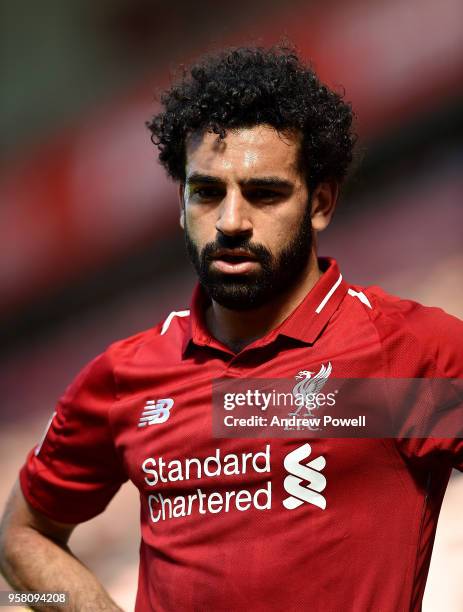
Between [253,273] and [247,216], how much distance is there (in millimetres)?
103

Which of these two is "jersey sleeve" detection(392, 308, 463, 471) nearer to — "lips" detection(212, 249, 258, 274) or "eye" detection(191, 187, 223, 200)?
"lips" detection(212, 249, 258, 274)

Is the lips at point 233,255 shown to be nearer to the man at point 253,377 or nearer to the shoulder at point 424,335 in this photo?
the man at point 253,377

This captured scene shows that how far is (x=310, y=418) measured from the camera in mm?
1745

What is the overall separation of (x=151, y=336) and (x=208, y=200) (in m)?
0.34

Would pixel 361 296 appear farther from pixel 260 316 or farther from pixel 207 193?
pixel 207 193

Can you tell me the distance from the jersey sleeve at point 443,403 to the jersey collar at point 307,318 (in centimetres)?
18

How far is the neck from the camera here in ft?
6.19

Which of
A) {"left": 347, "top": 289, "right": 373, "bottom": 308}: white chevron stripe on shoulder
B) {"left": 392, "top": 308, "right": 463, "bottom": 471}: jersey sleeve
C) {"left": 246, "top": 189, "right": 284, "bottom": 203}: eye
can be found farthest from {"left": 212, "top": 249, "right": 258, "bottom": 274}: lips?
{"left": 392, "top": 308, "right": 463, "bottom": 471}: jersey sleeve

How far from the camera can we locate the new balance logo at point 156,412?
6.05 ft

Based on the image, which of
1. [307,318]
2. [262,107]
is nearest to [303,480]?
[307,318]

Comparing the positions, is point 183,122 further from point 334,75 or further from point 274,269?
point 334,75

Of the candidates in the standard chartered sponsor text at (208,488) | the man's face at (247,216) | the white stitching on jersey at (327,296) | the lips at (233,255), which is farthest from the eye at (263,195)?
the standard chartered sponsor text at (208,488)

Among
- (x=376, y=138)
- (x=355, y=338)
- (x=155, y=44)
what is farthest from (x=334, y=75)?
(x=355, y=338)

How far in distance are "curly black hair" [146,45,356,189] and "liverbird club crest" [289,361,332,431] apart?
37 cm
